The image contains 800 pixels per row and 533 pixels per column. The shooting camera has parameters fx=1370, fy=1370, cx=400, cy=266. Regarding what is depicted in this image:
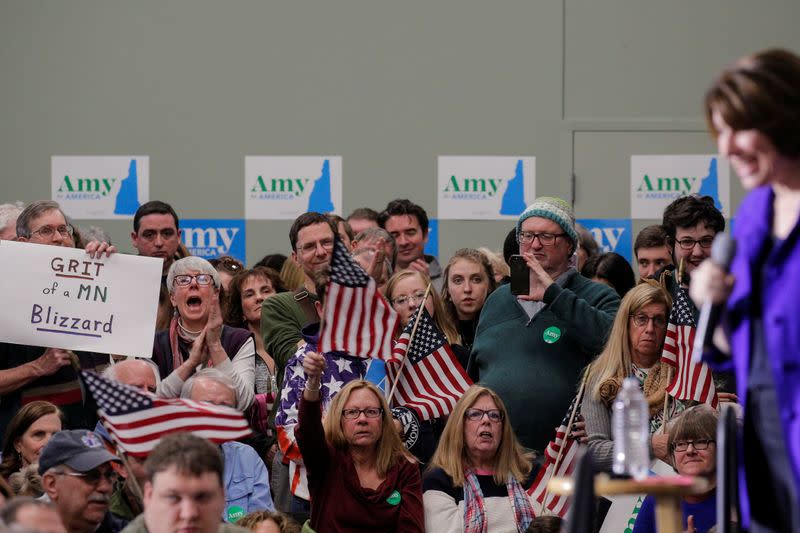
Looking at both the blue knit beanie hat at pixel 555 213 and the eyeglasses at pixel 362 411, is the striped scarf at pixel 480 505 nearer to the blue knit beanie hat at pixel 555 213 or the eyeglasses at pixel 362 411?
the eyeglasses at pixel 362 411

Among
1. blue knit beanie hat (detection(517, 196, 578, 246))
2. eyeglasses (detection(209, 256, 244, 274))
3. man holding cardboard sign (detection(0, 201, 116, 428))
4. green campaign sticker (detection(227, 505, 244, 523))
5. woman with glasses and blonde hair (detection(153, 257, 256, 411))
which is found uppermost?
blue knit beanie hat (detection(517, 196, 578, 246))

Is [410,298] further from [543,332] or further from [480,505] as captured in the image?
[480,505]

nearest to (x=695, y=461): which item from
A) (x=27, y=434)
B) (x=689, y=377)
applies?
(x=689, y=377)

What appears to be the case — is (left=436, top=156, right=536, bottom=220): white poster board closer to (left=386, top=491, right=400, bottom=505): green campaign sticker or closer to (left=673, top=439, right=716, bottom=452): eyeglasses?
(left=386, top=491, right=400, bottom=505): green campaign sticker

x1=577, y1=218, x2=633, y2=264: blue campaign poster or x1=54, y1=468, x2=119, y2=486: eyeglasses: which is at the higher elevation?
x1=577, y1=218, x2=633, y2=264: blue campaign poster

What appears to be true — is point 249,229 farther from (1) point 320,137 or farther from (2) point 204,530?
(2) point 204,530

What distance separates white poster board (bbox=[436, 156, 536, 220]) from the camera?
11.4m

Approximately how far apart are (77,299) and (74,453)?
64.6 inches

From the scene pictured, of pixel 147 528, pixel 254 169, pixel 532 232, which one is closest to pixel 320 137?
pixel 254 169

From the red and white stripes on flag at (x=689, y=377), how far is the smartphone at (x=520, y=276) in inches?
29.1

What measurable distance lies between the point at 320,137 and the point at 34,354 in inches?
190

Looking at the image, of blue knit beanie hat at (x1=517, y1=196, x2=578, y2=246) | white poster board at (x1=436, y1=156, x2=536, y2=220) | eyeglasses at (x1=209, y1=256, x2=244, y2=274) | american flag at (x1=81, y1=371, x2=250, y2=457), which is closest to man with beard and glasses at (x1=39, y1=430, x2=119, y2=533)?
american flag at (x1=81, y1=371, x2=250, y2=457)

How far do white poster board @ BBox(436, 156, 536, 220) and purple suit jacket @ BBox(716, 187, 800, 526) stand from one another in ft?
25.7

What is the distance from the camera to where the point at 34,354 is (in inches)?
282
